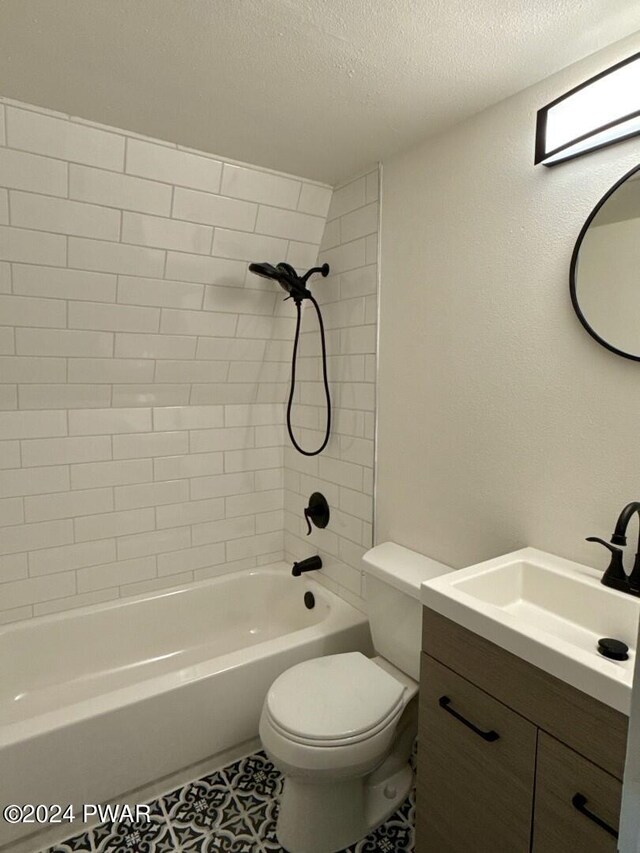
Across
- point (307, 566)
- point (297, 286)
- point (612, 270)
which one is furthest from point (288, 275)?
point (307, 566)

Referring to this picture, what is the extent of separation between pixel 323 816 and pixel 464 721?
2.34 ft

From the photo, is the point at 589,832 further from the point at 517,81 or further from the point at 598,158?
the point at 517,81

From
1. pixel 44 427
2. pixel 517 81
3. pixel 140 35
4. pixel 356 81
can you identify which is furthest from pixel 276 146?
pixel 44 427

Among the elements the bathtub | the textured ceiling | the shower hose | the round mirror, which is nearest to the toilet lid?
the bathtub

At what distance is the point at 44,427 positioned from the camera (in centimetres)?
211

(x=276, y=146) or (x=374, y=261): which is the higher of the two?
(x=276, y=146)

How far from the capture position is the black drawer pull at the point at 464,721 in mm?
1095

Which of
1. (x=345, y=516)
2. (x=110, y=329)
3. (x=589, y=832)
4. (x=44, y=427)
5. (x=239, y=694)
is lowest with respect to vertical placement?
(x=239, y=694)

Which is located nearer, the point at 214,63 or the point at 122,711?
the point at 214,63

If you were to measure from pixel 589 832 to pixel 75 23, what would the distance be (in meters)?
2.05

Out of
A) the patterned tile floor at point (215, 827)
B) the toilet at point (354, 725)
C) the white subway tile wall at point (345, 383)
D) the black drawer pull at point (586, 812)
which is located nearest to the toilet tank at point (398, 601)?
the toilet at point (354, 725)

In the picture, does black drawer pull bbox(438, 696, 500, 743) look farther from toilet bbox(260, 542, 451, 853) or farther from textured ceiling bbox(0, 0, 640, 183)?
textured ceiling bbox(0, 0, 640, 183)

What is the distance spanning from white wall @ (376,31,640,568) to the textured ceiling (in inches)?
5.6

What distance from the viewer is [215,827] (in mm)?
1629
